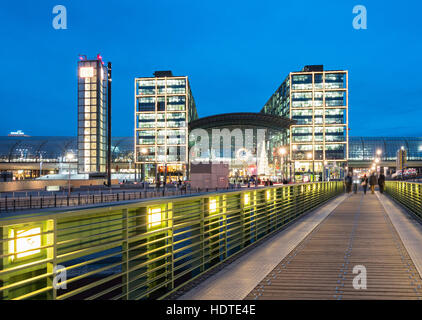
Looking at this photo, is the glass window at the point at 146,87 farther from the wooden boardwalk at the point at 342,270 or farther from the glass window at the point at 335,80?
the wooden boardwalk at the point at 342,270

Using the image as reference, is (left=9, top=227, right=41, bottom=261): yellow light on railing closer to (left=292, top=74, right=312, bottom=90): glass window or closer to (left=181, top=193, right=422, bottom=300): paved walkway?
(left=181, top=193, right=422, bottom=300): paved walkway

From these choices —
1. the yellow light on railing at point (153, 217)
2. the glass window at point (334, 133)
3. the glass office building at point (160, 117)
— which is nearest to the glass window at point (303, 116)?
the glass window at point (334, 133)

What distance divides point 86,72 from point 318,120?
7220 centimetres

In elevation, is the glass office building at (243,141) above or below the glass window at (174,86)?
below

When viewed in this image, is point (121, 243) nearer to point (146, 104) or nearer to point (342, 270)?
point (342, 270)

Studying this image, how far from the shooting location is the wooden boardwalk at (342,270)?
6000 millimetres

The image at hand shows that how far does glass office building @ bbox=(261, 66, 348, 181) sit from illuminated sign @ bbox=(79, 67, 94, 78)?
64101 mm

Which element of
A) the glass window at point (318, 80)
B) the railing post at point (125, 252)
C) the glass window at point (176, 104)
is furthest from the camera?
the glass window at point (318, 80)

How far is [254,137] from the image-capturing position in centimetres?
11044

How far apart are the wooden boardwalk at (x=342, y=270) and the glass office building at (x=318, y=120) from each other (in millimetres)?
113062

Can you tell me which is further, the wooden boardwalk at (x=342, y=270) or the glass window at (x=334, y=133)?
the glass window at (x=334, y=133)

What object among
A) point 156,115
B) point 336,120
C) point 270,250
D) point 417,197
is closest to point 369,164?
point 336,120
